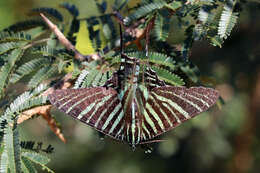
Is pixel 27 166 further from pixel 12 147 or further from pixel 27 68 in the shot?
pixel 27 68

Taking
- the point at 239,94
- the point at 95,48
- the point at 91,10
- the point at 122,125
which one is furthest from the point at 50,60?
the point at 239,94

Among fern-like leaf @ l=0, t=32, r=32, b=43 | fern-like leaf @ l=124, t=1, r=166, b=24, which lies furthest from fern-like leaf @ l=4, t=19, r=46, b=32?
fern-like leaf @ l=124, t=1, r=166, b=24

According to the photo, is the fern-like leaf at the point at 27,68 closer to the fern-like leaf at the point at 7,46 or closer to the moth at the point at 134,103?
the fern-like leaf at the point at 7,46

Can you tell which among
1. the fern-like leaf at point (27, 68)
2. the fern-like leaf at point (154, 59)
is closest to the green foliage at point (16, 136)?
the fern-like leaf at point (27, 68)

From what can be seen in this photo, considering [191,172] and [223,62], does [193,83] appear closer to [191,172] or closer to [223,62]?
[223,62]

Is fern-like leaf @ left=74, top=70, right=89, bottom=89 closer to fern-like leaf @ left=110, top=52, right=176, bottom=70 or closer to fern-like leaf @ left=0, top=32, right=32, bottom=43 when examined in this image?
fern-like leaf @ left=110, top=52, right=176, bottom=70

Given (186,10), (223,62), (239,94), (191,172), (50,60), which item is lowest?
(191,172)

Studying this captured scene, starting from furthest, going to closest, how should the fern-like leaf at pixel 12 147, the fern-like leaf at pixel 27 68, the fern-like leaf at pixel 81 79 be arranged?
the fern-like leaf at pixel 27 68 → the fern-like leaf at pixel 81 79 → the fern-like leaf at pixel 12 147
